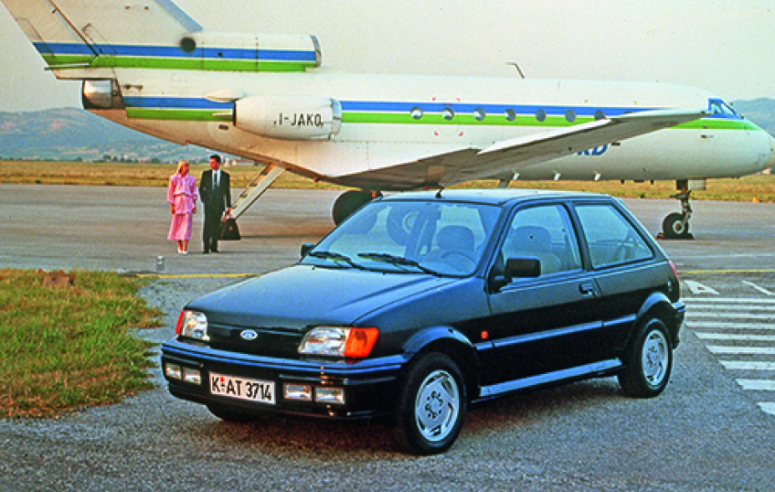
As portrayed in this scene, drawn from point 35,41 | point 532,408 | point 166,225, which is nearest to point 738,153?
point 166,225

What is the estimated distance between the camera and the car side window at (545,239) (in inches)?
264

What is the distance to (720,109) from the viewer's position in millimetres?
24078

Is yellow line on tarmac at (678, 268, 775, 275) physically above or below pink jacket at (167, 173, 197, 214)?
below

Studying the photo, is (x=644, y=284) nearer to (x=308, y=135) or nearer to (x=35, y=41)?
(x=308, y=135)

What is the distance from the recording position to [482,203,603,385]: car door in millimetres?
6238

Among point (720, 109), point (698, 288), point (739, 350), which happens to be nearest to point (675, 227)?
point (720, 109)

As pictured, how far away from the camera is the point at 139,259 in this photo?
1669 centimetres

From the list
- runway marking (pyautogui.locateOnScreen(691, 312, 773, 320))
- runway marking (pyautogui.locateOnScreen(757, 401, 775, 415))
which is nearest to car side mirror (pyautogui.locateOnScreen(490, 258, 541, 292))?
runway marking (pyautogui.locateOnScreen(757, 401, 775, 415))

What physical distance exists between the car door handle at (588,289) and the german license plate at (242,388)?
8.70 ft

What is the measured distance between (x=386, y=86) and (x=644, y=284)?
14.7m

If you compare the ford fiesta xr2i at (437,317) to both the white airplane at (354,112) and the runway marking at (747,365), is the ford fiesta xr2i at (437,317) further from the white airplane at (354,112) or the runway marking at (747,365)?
the white airplane at (354,112)

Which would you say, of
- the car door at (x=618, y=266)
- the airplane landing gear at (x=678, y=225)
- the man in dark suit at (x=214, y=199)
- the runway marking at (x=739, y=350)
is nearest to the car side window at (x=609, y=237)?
the car door at (x=618, y=266)

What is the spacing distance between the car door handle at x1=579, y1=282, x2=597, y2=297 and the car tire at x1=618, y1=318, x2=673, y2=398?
2.12 feet

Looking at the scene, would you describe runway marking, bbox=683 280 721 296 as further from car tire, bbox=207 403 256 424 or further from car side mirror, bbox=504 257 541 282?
car tire, bbox=207 403 256 424
